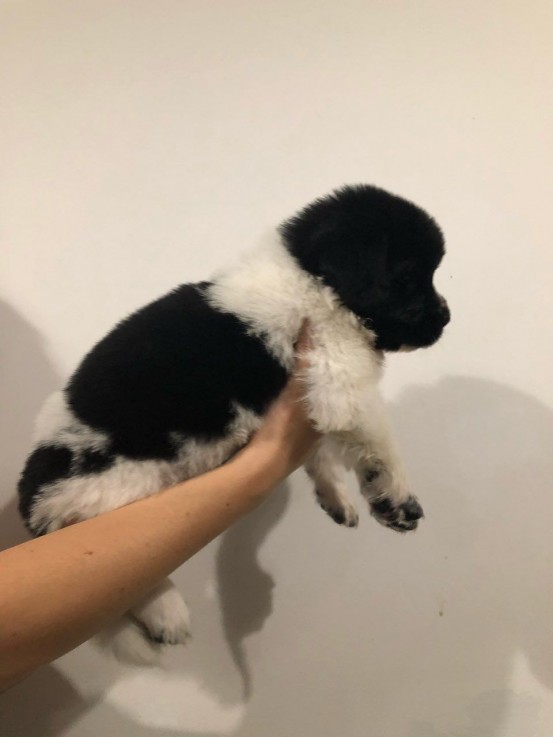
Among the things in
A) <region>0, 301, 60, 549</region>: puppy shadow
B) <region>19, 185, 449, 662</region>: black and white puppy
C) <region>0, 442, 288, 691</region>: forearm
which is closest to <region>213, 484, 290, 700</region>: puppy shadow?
<region>19, 185, 449, 662</region>: black and white puppy

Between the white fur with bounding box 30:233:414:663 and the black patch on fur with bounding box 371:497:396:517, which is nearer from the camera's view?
the white fur with bounding box 30:233:414:663

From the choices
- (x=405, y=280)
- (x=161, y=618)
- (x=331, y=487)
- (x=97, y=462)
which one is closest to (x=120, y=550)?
(x=97, y=462)

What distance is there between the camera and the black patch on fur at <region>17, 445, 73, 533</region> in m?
1.15

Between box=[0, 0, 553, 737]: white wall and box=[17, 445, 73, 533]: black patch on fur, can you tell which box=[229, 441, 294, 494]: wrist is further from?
box=[0, 0, 553, 737]: white wall

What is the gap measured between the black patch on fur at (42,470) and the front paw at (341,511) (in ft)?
2.47

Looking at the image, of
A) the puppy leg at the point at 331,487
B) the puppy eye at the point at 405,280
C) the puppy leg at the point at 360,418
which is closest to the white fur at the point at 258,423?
the puppy leg at the point at 360,418

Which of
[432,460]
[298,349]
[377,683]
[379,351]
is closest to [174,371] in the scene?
[298,349]

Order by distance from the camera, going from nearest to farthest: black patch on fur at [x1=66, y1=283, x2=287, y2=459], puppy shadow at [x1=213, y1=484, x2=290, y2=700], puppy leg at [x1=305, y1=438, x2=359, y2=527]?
black patch on fur at [x1=66, y1=283, x2=287, y2=459], puppy leg at [x1=305, y1=438, x2=359, y2=527], puppy shadow at [x1=213, y1=484, x2=290, y2=700]

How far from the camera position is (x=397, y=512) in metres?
1.28

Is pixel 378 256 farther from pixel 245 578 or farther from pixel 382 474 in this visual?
pixel 245 578

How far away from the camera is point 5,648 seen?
0.87 meters

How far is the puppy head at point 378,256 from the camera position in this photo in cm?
119

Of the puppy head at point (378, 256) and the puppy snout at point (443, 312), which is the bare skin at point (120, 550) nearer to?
the puppy head at point (378, 256)

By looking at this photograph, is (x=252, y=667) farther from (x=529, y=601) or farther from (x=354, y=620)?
(x=529, y=601)
